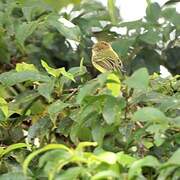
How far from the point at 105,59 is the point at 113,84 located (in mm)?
804

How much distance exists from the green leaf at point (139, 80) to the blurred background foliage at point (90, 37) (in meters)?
1.00

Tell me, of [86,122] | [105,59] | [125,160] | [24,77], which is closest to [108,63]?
[105,59]

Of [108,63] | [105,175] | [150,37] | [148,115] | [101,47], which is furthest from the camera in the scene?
[150,37]

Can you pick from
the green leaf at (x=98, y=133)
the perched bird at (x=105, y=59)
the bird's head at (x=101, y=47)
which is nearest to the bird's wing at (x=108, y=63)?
the perched bird at (x=105, y=59)

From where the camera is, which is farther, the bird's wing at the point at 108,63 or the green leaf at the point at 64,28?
the bird's wing at the point at 108,63

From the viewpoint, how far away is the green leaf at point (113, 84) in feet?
3.67

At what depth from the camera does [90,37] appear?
2.50 meters

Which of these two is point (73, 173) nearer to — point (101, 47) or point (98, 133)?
point (98, 133)

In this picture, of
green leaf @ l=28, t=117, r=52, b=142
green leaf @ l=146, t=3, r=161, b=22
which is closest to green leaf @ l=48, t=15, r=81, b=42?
green leaf @ l=28, t=117, r=52, b=142

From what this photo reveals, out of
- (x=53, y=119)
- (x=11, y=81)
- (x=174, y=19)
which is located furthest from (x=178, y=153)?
(x=174, y=19)

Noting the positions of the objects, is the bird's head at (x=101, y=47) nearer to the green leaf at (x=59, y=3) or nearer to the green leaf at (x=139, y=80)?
the green leaf at (x=59, y=3)

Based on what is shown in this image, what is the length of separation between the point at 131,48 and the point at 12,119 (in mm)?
1005

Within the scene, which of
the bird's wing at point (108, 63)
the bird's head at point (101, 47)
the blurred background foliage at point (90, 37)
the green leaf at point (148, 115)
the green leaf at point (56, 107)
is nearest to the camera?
the green leaf at point (148, 115)

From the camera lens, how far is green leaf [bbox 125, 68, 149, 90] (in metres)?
1.07
